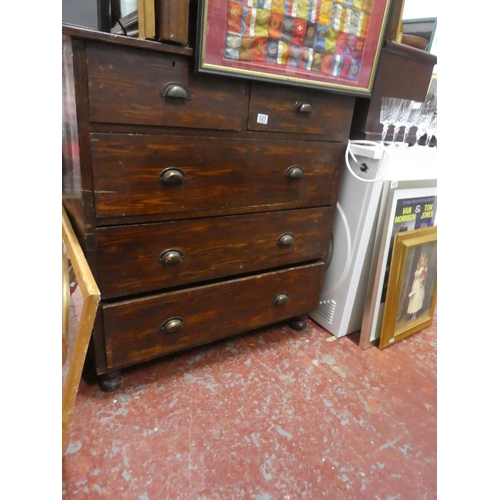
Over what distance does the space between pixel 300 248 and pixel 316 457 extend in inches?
26.8

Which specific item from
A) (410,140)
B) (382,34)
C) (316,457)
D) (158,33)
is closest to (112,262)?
(158,33)

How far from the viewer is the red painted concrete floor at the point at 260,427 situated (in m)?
0.92

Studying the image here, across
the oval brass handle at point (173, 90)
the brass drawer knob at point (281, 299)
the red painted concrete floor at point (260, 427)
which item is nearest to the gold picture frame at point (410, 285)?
the red painted concrete floor at point (260, 427)

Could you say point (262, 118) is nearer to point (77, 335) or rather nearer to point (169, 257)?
point (169, 257)

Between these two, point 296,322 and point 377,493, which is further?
point 296,322

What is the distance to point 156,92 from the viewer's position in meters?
0.87

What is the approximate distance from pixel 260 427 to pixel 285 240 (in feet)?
2.02

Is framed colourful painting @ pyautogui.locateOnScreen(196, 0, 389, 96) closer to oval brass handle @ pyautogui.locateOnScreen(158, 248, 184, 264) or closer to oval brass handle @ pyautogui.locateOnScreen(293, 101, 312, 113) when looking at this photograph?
oval brass handle @ pyautogui.locateOnScreen(293, 101, 312, 113)

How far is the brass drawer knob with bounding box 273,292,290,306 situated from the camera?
1346 millimetres

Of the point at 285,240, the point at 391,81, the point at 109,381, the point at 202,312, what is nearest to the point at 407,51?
the point at 391,81

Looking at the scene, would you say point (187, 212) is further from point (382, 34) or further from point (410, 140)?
point (410, 140)

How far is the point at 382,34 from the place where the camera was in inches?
44.5

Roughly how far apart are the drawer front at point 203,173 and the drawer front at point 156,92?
0.16 feet

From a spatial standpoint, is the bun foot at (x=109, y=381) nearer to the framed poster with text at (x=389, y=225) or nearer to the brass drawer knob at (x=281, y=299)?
the brass drawer knob at (x=281, y=299)
